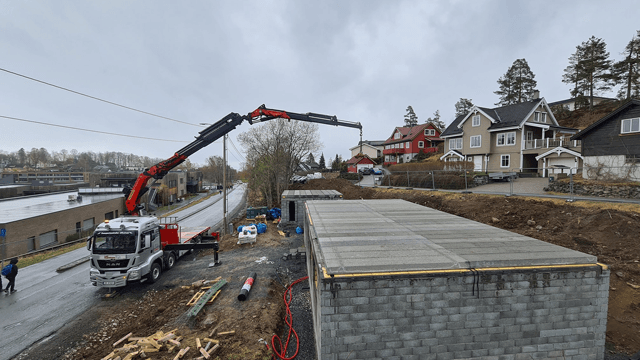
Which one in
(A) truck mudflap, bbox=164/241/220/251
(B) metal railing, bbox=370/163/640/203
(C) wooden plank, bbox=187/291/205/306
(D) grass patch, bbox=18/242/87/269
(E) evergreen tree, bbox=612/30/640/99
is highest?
(E) evergreen tree, bbox=612/30/640/99

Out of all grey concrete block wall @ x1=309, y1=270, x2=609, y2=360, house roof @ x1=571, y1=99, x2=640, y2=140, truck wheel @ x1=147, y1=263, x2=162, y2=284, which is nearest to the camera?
grey concrete block wall @ x1=309, y1=270, x2=609, y2=360

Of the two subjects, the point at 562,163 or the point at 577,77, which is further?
the point at 577,77

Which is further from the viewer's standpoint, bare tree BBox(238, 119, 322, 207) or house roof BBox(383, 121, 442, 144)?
house roof BBox(383, 121, 442, 144)

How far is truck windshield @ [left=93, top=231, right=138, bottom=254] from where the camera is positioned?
424 inches

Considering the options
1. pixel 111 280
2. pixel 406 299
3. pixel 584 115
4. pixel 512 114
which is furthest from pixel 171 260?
pixel 584 115

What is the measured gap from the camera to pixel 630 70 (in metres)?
38.9

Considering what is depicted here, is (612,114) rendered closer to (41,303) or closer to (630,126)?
(630,126)

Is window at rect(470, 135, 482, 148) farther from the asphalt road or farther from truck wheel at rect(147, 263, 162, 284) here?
the asphalt road

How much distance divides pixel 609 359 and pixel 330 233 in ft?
25.9

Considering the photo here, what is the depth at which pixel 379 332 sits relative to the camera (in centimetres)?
502

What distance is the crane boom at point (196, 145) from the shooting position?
1386cm

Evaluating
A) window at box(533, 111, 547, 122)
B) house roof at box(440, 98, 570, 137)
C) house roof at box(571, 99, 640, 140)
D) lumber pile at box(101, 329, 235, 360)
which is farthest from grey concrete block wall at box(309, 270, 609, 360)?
window at box(533, 111, 547, 122)

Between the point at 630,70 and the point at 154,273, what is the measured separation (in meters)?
64.7

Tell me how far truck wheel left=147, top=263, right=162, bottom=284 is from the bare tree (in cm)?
2392
